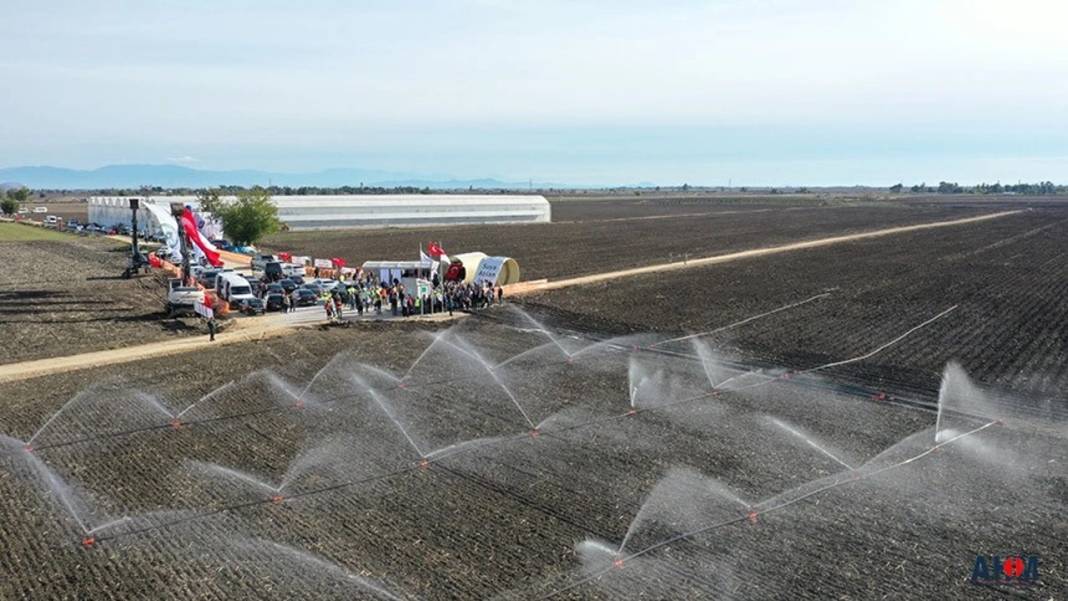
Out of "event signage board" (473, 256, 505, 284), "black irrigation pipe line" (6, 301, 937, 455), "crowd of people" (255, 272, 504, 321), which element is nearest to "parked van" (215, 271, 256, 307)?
"crowd of people" (255, 272, 504, 321)

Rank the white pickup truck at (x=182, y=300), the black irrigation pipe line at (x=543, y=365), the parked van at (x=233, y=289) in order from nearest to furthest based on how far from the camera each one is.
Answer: the black irrigation pipe line at (x=543, y=365)
the white pickup truck at (x=182, y=300)
the parked van at (x=233, y=289)

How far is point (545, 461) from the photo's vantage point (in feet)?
68.7

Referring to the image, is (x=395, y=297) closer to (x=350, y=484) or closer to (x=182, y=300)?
(x=182, y=300)

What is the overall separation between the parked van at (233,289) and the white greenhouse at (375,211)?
61006mm

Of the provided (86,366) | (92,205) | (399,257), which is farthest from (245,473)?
(92,205)

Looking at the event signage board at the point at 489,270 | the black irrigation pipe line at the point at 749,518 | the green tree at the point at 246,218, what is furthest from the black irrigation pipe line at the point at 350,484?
the green tree at the point at 246,218

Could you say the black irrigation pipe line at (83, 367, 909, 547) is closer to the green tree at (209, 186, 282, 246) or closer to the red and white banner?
the red and white banner

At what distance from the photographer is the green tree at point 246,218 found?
7469 centimetres

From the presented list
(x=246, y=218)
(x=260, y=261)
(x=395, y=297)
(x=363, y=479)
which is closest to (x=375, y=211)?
(x=246, y=218)

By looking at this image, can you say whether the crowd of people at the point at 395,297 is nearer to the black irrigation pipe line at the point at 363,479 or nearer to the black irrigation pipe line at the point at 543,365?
the black irrigation pipe line at the point at 543,365

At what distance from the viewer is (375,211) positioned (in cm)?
11844

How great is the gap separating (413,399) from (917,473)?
612 inches

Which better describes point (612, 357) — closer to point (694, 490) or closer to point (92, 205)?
point (694, 490)

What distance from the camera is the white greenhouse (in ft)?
364
